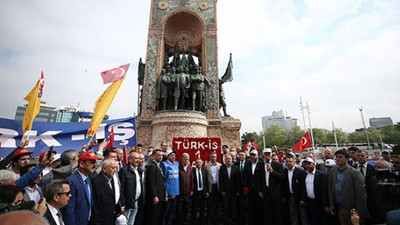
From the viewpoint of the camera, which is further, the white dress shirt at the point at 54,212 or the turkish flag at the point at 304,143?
the turkish flag at the point at 304,143

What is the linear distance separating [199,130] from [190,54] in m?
5.52

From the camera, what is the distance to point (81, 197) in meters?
2.56

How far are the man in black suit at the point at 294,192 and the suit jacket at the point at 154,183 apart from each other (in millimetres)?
2628

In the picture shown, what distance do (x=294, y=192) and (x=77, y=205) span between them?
12.7 feet

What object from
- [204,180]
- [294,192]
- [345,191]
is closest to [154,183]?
[204,180]

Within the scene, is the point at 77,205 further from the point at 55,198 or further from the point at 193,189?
the point at 193,189

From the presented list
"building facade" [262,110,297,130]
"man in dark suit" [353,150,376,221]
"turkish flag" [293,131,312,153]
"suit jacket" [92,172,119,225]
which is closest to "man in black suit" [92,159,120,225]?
"suit jacket" [92,172,119,225]

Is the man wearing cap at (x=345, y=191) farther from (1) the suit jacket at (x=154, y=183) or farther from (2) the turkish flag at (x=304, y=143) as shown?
(2) the turkish flag at (x=304, y=143)

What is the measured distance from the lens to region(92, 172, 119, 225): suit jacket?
2768 mm

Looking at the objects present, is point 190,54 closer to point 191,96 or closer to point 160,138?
point 191,96

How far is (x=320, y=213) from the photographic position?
3826 mm

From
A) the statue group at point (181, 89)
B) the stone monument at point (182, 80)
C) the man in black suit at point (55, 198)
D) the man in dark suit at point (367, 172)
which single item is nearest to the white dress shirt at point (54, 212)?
the man in black suit at point (55, 198)

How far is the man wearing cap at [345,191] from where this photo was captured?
3076 millimetres

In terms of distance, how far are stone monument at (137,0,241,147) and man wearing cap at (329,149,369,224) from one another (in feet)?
22.3
